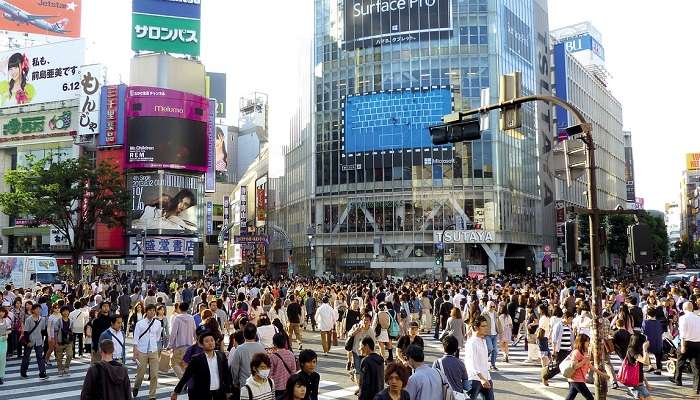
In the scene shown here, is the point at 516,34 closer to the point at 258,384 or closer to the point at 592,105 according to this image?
the point at 592,105

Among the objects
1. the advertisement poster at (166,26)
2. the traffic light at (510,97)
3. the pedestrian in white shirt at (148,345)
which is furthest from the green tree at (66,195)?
the traffic light at (510,97)

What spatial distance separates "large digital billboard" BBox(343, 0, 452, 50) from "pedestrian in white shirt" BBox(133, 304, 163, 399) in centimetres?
5431

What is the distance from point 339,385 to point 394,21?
54545mm

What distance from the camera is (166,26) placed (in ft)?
265

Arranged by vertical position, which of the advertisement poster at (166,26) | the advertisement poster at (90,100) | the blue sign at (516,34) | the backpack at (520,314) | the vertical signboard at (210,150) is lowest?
the backpack at (520,314)

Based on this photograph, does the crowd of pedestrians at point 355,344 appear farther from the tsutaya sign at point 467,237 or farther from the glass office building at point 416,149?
the glass office building at point 416,149

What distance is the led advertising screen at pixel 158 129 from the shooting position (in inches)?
2849

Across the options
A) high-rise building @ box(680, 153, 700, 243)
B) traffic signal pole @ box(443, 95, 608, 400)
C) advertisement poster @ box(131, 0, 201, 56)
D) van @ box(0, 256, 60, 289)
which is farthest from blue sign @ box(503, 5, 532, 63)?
high-rise building @ box(680, 153, 700, 243)

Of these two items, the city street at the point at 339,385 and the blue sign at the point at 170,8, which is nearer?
the city street at the point at 339,385

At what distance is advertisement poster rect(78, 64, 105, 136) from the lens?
74938mm

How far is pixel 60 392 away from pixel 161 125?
6320cm

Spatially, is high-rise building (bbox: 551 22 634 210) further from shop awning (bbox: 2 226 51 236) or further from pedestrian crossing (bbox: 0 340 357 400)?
pedestrian crossing (bbox: 0 340 357 400)

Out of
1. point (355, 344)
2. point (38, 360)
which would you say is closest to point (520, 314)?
point (355, 344)

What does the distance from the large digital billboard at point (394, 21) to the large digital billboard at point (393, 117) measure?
568 cm
